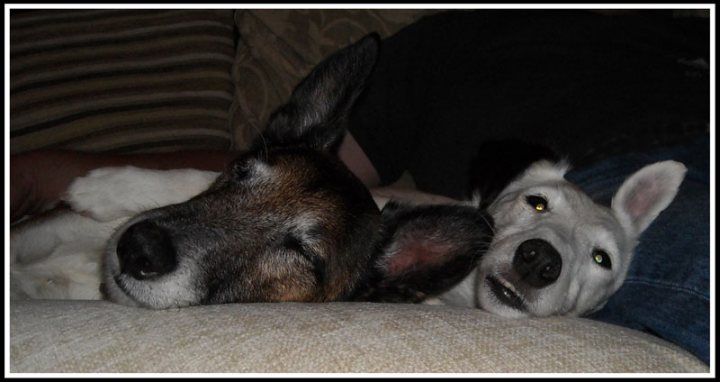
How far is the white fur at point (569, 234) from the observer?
1935 millimetres

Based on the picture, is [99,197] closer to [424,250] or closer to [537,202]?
[424,250]

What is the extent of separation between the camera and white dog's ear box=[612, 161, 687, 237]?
2.25 meters

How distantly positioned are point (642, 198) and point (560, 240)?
1.85 ft

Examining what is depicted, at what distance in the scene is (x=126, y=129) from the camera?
298cm

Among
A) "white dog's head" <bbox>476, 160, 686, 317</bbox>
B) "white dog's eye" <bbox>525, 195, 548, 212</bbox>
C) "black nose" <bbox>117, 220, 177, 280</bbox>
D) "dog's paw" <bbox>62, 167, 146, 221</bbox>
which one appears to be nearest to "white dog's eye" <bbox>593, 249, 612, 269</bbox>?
"white dog's head" <bbox>476, 160, 686, 317</bbox>

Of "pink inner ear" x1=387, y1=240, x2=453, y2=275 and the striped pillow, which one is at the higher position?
Result: the striped pillow

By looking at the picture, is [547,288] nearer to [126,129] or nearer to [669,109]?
[669,109]

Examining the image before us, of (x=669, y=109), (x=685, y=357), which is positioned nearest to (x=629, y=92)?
(x=669, y=109)

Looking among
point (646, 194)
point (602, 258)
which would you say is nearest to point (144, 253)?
point (602, 258)

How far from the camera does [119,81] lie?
3.01 metres

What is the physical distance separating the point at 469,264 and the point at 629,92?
5.66ft

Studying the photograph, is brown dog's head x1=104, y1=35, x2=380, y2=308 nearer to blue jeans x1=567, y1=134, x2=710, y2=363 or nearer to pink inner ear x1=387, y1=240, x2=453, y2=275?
pink inner ear x1=387, y1=240, x2=453, y2=275

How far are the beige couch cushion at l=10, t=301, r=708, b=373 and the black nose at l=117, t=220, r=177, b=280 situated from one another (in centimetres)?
13

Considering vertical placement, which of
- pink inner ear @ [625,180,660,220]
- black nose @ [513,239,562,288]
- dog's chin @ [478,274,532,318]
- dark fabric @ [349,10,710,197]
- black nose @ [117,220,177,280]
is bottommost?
dog's chin @ [478,274,532,318]
